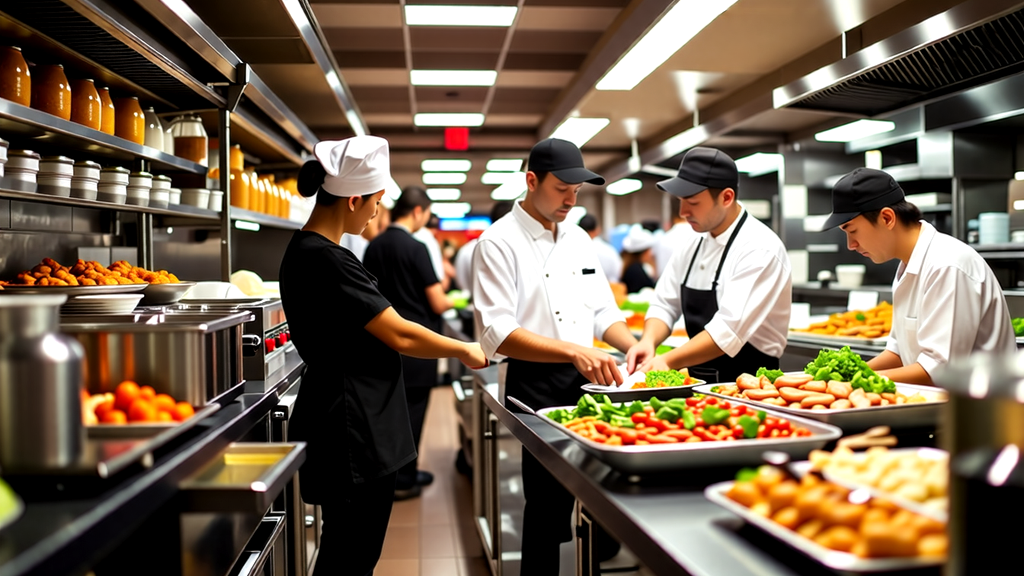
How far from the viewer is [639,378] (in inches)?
92.6

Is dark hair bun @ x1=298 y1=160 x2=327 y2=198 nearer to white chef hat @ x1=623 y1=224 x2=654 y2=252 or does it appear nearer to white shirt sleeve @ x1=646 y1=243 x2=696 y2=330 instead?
white shirt sleeve @ x1=646 y1=243 x2=696 y2=330

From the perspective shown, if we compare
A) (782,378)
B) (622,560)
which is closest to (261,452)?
(622,560)

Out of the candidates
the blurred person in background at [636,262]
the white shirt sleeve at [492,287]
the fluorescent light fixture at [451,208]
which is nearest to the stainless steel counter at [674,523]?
the white shirt sleeve at [492,287]

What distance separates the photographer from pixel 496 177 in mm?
13484

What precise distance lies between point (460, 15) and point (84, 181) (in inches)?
134

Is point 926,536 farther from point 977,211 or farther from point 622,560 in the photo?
point 977,211

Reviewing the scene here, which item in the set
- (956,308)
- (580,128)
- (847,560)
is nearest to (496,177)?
(580,128)

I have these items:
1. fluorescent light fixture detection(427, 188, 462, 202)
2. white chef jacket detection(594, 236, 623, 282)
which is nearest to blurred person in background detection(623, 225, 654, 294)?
white chef jacket detection(594, 236, 623, 282)

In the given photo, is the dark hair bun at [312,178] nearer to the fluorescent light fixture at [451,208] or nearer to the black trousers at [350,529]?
the black trousers at [350,529]

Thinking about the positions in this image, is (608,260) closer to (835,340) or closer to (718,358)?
(835,340)

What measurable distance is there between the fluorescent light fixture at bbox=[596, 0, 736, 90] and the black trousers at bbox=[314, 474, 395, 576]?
8.15 feet

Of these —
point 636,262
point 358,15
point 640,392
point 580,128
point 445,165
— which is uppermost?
point 358,15

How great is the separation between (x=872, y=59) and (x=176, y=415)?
3.03 m

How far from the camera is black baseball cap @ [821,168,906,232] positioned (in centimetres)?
254
